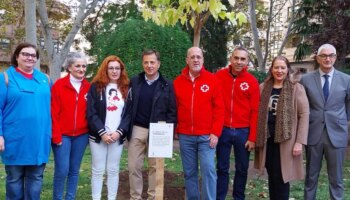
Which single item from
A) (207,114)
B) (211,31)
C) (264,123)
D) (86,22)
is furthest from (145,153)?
(86,22)

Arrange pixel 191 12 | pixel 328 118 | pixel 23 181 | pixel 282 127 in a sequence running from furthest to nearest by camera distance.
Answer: pixel 191 12
pixel 328 118
pixel 282 127
pixel 23 181

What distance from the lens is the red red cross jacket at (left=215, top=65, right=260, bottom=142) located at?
208 inches

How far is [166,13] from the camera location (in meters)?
5.29

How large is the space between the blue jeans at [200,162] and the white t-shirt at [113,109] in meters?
0.86

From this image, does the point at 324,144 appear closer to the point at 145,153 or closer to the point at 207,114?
the point at 207,114

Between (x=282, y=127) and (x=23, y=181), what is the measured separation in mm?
3196

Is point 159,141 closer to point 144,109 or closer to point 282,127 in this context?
point 144,109

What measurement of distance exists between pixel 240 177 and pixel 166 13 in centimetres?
239

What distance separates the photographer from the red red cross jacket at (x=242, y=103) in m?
5.28

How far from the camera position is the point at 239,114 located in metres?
A: 5.27

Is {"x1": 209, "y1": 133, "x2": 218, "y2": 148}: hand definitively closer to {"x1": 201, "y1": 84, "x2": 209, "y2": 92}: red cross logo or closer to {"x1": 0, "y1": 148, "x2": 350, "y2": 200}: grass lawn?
{"x1": 201, "y1": 84, "x2": 209, "y2": 92}: red cross logo

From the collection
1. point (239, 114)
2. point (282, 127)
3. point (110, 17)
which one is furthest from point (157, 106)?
point (110, 17)

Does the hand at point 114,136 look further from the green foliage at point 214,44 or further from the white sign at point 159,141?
the green foliage at point 214,44

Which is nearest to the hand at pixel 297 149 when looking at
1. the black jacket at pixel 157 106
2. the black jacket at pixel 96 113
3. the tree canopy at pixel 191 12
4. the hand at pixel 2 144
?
the black jacket at pixel 157 106
